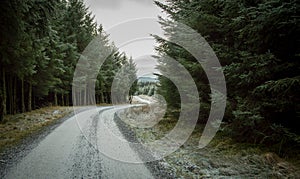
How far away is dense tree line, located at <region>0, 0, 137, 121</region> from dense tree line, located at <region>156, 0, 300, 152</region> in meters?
6.22

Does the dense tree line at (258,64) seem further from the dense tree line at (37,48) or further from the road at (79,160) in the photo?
the dense tree line at (37,48)

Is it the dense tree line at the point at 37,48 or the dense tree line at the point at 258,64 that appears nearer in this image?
the dense tree line at the point at 258,64

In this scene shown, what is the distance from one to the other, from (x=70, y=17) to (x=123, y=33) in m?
14.9

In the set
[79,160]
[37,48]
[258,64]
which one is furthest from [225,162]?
[37,48]

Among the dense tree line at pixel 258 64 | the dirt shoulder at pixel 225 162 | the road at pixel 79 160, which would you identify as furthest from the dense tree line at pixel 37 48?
the dirt shoulder at pixel 225 162

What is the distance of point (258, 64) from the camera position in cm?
504

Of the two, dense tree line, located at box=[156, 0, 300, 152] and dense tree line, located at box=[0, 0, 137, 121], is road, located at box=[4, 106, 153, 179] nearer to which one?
dense tree line, located at box=[156, 0, 300, 152]

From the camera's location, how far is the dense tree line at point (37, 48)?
7780mm

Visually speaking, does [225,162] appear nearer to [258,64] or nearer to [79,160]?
[258,64]

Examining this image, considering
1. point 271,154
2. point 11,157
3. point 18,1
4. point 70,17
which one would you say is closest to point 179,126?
point 271,154

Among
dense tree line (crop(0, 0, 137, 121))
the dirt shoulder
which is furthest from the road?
dense tree line (crop(0, 0, 137, 121))

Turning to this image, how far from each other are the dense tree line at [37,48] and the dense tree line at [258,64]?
6.22m

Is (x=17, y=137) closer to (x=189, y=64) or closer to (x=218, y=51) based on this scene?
(x=189, y=64)

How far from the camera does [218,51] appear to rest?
7250mm
